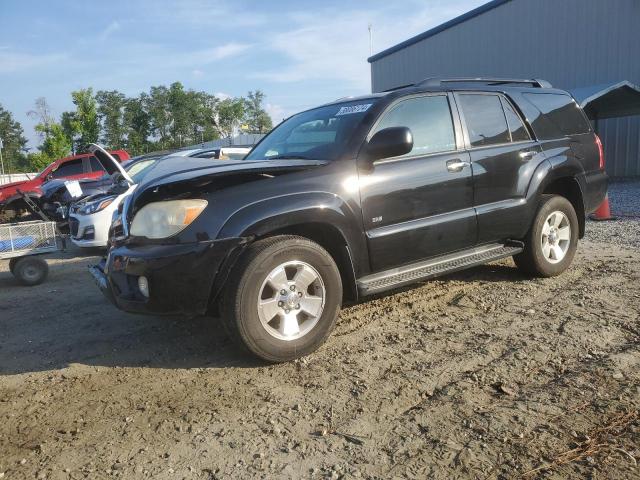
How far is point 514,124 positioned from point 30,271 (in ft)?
19.1

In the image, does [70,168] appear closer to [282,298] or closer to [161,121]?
[282,298]

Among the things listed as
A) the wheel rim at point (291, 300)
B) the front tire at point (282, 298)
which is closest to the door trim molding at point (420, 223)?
the front tire at point (282, 298)

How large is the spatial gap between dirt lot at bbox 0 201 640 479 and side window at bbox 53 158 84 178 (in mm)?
11243

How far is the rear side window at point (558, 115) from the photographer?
498 centimetres

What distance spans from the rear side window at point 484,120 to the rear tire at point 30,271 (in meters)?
5.31

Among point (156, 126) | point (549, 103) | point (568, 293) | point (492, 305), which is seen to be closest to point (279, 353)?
point (492, 305)

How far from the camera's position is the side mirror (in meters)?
3.53

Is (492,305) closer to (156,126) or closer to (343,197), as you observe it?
(343,197)

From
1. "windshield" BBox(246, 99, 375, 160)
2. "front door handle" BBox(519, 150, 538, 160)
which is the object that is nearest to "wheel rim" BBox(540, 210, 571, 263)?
"front door handle" BBox(519, 150, 538, 160)

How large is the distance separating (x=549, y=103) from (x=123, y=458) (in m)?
4.94

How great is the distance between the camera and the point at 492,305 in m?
4.28

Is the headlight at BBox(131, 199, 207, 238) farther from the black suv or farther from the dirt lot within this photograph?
the dirt lot

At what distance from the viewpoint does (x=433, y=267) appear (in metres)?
3.97

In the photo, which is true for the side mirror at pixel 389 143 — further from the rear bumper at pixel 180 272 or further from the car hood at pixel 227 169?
the rear bumper at pixel 180 272
